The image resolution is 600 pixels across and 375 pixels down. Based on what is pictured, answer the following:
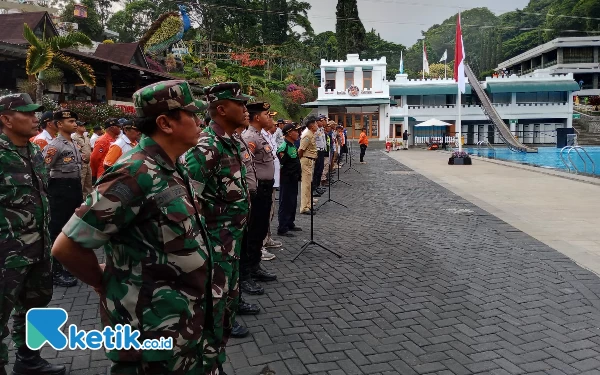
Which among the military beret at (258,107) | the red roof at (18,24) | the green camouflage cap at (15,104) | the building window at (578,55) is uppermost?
the building window at (578,55)

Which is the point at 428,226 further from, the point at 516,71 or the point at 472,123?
the point at 516,71

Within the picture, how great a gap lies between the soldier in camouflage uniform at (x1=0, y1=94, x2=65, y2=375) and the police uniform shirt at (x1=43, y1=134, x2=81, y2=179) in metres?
1.76

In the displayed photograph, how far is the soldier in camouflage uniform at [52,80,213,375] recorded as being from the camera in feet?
6.08

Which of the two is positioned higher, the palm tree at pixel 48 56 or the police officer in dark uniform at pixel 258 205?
the palm tree at pixel 48 56

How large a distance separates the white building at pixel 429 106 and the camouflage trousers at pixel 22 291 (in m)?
39.8

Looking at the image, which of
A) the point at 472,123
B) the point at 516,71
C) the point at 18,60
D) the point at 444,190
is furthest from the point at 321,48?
the point at 444,190

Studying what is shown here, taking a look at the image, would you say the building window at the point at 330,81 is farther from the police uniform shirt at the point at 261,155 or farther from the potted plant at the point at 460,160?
the police uniform shirt at the point at 261,155

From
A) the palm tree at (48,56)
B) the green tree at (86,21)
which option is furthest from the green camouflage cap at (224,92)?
the green tree at (86,21)

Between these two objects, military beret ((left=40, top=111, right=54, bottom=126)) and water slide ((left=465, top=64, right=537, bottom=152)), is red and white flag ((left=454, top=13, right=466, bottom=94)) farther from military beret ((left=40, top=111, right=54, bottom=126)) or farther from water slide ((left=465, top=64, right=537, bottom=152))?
military beret ((left=40, top=111, right=54, bottom=126))

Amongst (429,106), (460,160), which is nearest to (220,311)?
(460,160)

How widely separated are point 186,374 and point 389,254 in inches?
189

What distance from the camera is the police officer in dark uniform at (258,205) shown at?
5.05m

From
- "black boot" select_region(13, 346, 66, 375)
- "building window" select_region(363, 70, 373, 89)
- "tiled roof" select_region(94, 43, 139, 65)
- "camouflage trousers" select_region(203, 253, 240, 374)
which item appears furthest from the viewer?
"building window" select_region(363, 70, 373, 89)

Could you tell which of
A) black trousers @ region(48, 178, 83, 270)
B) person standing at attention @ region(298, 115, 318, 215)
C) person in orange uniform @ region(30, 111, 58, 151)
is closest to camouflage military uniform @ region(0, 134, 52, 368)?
black trousers @ region(48, 178, 83, 270)
